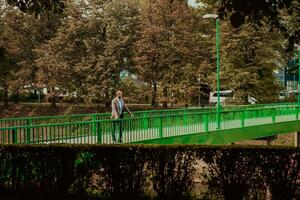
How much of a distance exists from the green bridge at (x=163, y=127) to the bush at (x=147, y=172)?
9.82 ft

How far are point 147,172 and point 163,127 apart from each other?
10.5 meters

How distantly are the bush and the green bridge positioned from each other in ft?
9.82

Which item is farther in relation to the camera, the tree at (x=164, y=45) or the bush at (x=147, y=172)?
the tree at (x=164, y=45)

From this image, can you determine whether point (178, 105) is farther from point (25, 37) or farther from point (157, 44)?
point (25, 37)

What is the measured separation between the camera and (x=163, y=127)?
808 inches

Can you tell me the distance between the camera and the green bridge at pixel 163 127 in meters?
15.6

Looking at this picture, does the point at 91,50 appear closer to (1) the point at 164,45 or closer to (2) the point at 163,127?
(1) the point at 164,45

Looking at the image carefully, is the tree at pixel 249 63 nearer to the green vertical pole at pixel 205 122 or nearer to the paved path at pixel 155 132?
the paved path at pixel 155 132

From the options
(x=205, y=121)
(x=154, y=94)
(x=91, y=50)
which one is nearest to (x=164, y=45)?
(x=154, y=94)

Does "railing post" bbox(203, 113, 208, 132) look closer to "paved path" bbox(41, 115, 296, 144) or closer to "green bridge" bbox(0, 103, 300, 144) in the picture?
"green bridge" bbox(0, 103, 300, 144)

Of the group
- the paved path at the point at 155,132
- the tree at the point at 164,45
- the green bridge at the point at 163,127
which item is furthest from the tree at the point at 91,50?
the paved path at the point at 155,132

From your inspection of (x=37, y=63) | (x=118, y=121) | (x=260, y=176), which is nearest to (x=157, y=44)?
(x=37, y=63)

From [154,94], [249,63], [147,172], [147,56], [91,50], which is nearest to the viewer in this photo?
[147,172]

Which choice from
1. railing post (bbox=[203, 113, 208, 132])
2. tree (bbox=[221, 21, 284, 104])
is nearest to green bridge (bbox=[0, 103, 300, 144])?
railing post (bbox=[203, 113, 208, 132])
